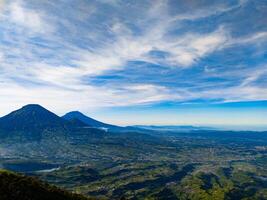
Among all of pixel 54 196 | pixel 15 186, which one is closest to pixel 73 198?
pixel 54 196

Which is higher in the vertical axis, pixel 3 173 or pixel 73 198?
pixel 3 173

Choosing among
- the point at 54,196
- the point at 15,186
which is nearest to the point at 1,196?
the point at 15,186

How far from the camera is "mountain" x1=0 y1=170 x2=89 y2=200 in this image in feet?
532

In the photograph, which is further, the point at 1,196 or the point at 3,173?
the point at 3,173

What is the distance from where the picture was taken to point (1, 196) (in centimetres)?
15512

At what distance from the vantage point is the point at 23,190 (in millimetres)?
170125

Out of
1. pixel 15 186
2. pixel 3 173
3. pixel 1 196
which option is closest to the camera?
pixel 1 196

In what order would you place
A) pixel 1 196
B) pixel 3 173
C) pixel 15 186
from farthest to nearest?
pixel 3 173, pixel 15 186, pixel 1 196

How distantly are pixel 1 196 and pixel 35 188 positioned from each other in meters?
23.6

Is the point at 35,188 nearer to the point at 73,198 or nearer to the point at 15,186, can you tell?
the point at 15,186

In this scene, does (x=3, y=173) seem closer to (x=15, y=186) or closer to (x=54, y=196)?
(x=15, y=186)

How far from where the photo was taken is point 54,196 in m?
176

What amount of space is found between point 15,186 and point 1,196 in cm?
1591

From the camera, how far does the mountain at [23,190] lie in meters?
162
